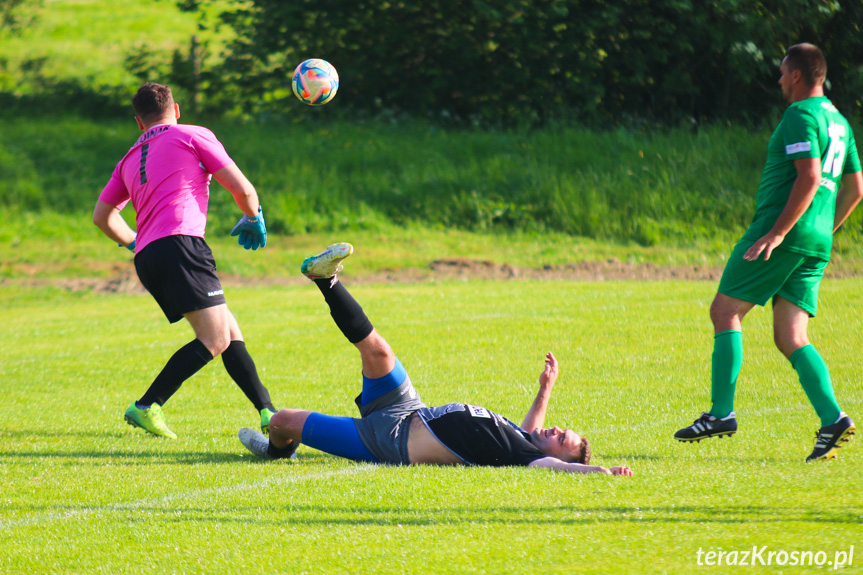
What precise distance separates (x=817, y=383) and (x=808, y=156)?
1324mm

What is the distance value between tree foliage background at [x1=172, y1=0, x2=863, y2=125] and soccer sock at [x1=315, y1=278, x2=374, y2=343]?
1836cm

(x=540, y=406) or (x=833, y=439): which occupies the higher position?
(x=833, y=439)

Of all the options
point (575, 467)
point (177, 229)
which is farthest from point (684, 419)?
point (177, 229)

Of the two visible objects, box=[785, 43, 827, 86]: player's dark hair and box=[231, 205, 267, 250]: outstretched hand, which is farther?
box=[231, 205, 267, 250]: outstretched hand

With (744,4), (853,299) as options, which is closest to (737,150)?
(744,4)

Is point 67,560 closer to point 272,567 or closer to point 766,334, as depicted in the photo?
point 272,567

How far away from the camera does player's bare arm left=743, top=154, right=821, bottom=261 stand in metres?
5.18

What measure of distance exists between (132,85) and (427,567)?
82.7 feet

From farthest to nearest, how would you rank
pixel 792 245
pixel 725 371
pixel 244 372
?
pixel 244 372 → pixel 725 371 → pixel 792 245

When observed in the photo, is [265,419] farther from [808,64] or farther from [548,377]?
[808,64]

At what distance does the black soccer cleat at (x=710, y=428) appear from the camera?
17.6ft

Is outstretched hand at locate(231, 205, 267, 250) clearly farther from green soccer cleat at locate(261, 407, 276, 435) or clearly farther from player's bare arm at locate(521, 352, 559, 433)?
player's bare arm at locate(521, 352, 559, 433)

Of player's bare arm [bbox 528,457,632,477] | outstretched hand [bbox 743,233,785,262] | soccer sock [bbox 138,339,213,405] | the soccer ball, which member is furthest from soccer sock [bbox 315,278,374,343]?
the soccer ball

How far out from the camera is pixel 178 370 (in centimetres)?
585
